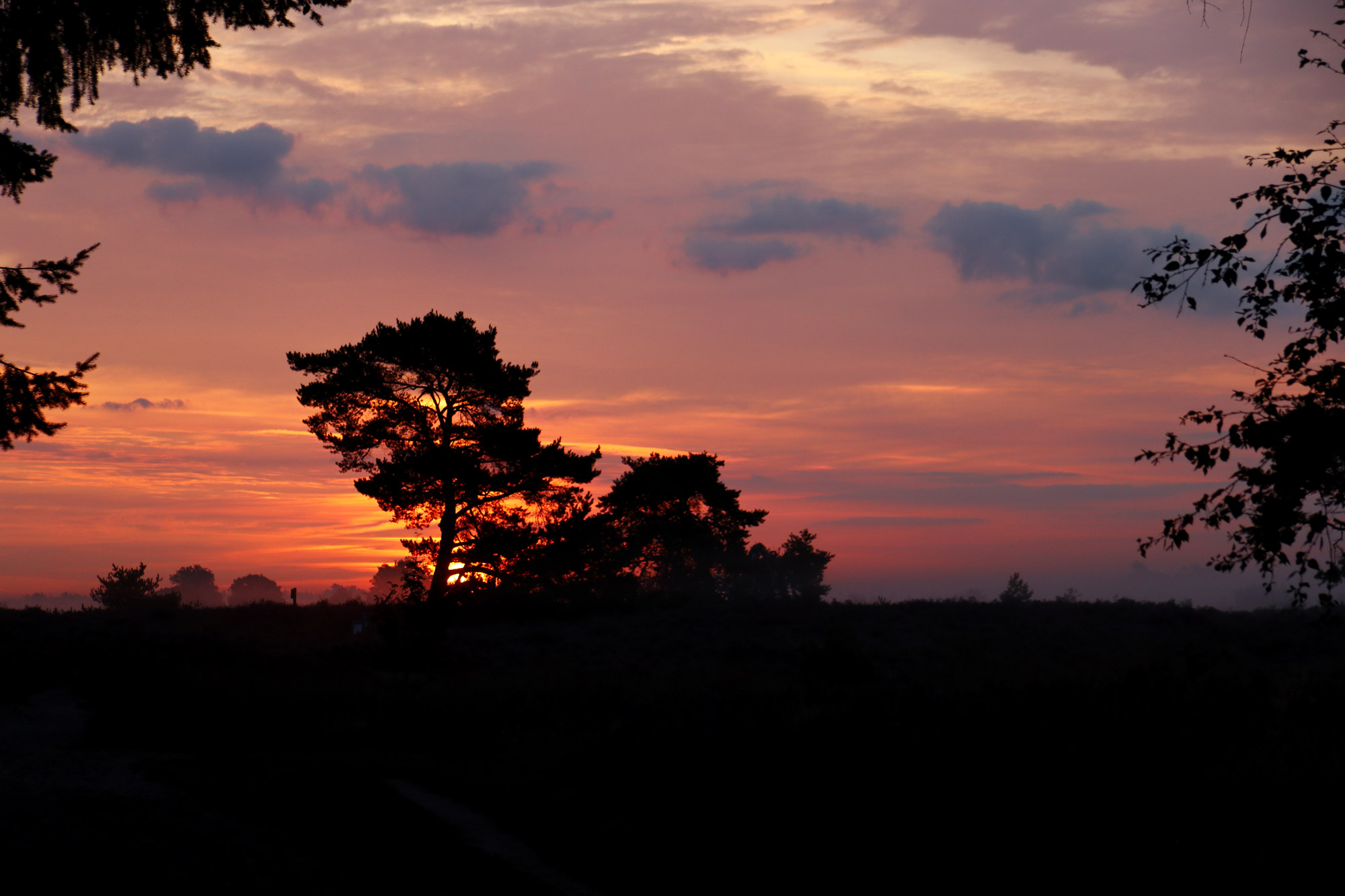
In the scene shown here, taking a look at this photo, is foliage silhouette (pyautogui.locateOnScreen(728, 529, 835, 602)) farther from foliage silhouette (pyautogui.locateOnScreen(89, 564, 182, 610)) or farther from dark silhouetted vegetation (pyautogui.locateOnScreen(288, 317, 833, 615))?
foliage silhouette (pyautogui.locateOnScreen(89, 564, 182, 610))

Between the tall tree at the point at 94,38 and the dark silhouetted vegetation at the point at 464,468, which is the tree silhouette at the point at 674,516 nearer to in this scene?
the dark silhouetted vegetation at the point at 464,468

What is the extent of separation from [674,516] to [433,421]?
19409mm

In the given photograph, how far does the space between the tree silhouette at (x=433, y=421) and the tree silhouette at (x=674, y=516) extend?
14393mm

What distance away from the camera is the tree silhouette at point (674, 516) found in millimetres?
53656

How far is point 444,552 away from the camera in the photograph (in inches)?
1532

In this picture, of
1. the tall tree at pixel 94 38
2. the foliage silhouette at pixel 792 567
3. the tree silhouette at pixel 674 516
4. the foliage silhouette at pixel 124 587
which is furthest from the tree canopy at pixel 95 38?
the foliage silhouette at pixel 124 587

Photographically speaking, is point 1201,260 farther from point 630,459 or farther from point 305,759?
point 630,459

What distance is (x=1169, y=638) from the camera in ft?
98.1

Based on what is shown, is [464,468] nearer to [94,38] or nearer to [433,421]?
[433,421]

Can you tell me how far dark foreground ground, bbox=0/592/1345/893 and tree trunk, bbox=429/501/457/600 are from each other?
13.9 m

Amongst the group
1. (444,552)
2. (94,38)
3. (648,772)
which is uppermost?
(94,38)

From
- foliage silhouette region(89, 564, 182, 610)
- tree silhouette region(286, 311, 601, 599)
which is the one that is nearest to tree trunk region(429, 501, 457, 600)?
tree silhouette region(286, 311, 601, 599)

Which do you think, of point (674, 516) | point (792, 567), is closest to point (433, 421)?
point (674, 516)

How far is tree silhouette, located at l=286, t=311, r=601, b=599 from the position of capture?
122ft
